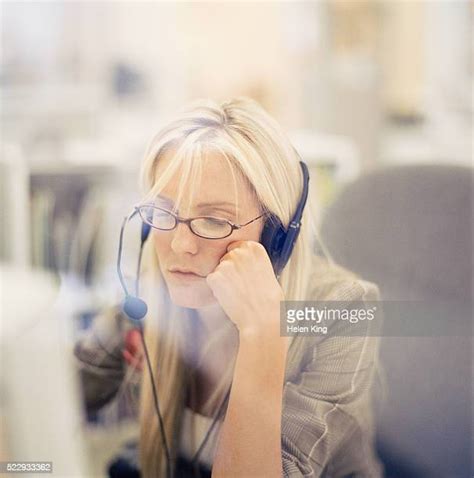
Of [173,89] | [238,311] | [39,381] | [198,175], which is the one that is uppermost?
[173,89]

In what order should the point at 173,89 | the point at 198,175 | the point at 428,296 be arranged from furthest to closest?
the point at 173,89
the point at 428,296
the point at 198,175

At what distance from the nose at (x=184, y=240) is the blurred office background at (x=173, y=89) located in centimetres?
32

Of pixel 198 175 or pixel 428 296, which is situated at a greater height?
pixel 198 175

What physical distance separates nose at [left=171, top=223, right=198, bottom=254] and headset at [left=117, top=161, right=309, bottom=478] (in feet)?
0.13

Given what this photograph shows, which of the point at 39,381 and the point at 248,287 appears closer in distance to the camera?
the point at 248,287

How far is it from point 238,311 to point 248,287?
0.02 metres

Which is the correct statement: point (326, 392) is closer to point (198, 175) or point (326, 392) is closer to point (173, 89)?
point (198, 175)

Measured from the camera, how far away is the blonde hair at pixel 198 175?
531 mm

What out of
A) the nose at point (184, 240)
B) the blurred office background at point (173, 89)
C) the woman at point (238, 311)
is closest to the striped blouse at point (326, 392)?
the woman at point (238, 311)

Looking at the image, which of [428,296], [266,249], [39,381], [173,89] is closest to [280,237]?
[266,249]

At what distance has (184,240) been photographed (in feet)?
1.78

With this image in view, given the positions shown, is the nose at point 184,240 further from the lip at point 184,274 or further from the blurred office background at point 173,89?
the blurred office background at point 173,89

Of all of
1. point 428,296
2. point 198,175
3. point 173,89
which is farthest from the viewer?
point 173,89

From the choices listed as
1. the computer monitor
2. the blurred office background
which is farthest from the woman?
the blurred office background
